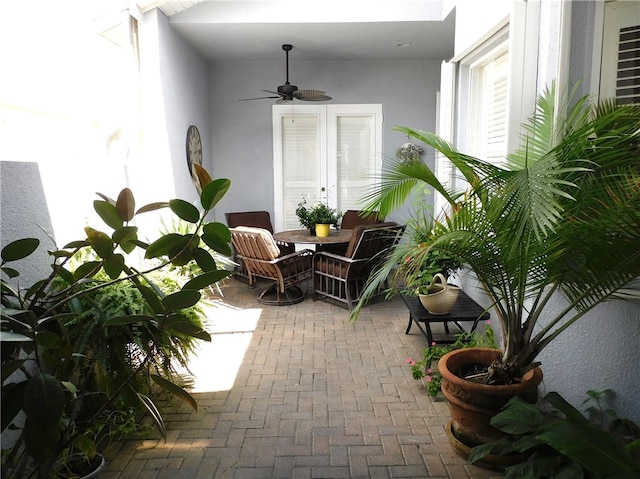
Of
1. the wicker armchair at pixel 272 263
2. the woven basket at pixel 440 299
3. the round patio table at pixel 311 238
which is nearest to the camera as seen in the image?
the woven basket at pixel 440 299

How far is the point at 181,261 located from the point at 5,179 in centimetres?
114

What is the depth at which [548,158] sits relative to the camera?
2.01 meters

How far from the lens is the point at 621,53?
252cm

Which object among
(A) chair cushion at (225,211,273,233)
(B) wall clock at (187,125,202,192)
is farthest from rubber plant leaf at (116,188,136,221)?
(A) chair cushion at (225,211,273,233)

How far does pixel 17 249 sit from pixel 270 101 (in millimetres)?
6246

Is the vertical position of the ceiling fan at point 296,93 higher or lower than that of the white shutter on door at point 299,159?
higher

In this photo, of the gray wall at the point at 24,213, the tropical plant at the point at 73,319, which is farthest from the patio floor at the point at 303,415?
the gray wall at the point at 24,213

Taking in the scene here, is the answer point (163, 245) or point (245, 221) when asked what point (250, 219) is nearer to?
point (245, 221)

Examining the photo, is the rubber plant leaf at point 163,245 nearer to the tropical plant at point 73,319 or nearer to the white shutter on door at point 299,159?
the tropical plant at point 73,319

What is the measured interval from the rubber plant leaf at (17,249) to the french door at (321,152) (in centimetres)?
601

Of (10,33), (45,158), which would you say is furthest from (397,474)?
(10,33)

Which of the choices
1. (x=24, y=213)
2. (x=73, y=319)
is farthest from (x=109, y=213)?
(x=24, y=213)

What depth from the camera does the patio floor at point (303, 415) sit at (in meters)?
2.50

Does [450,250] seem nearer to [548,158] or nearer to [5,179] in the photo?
[548,158]
